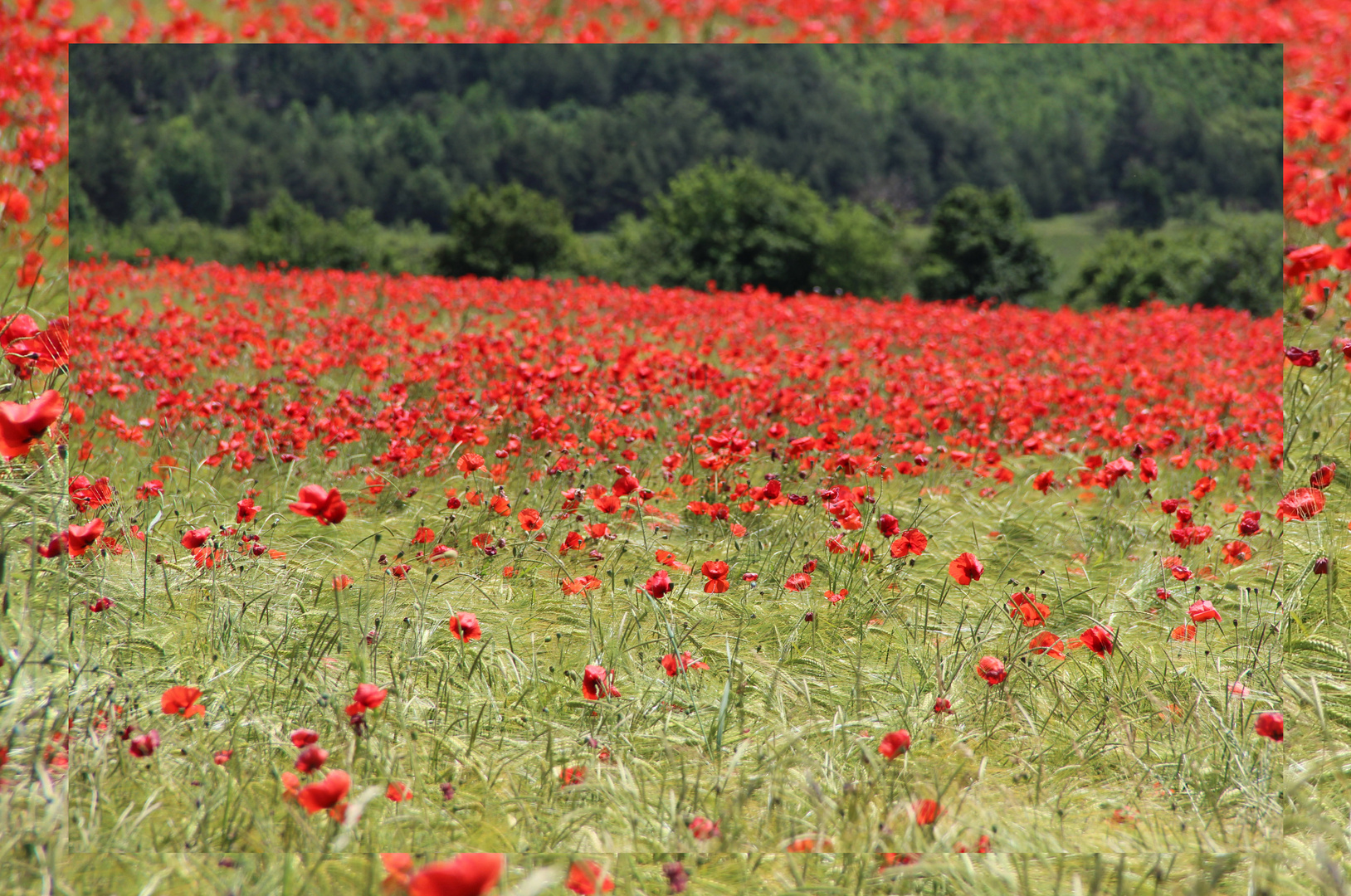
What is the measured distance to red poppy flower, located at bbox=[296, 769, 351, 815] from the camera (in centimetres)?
188

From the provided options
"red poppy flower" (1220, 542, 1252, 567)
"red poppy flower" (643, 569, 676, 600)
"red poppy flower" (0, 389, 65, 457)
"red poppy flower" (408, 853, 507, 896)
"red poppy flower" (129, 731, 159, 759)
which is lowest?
"red poppy flower" (1220, 542, 1252, 567)

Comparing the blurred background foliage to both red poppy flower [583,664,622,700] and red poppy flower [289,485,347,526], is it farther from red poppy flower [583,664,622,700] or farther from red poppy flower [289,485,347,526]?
red poppy flower [583,664,622,700]

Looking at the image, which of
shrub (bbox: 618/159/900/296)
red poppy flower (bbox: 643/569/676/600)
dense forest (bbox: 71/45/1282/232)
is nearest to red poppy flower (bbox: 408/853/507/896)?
red poppy flower (bbox: 643/569/676/600)

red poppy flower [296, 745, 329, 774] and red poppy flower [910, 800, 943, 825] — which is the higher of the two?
red poppy flower [296, 745, 329, 774]

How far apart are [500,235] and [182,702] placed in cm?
2108

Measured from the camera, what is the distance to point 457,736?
254 cm

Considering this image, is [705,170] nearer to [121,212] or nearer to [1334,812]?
[121,212]

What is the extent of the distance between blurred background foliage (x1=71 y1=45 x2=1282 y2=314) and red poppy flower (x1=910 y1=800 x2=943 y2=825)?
749cm

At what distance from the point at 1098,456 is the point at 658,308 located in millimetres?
6047

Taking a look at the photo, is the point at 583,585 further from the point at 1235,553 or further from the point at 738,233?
the point at 738,233

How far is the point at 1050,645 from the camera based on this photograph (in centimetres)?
295

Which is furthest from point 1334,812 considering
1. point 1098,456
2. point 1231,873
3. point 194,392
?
point 194,392

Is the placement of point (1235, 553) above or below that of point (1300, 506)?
below

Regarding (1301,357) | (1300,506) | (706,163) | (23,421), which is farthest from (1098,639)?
(706,163)
